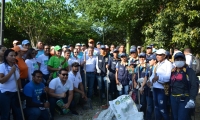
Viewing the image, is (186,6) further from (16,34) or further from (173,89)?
(16,34)

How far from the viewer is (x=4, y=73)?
4605 mm

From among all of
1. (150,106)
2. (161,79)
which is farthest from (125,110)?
(161,79)

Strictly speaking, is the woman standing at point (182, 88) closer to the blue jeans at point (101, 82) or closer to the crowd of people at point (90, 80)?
the crowd of people at point (90, 80)

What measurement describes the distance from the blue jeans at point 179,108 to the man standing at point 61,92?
2646 mm

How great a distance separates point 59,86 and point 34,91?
1.03m

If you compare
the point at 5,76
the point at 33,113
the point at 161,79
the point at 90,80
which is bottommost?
the point at 33,113

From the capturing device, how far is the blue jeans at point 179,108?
449 cm

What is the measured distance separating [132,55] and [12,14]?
34.0 feet

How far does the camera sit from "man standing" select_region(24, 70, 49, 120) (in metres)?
5.18

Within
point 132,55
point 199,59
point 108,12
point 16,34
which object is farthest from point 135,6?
point 16,34

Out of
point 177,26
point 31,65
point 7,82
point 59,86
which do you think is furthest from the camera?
point 177,26

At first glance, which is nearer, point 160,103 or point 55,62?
point 160,103

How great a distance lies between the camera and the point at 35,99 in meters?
5.34

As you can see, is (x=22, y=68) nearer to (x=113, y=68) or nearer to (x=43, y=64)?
(x=43, y=64)
